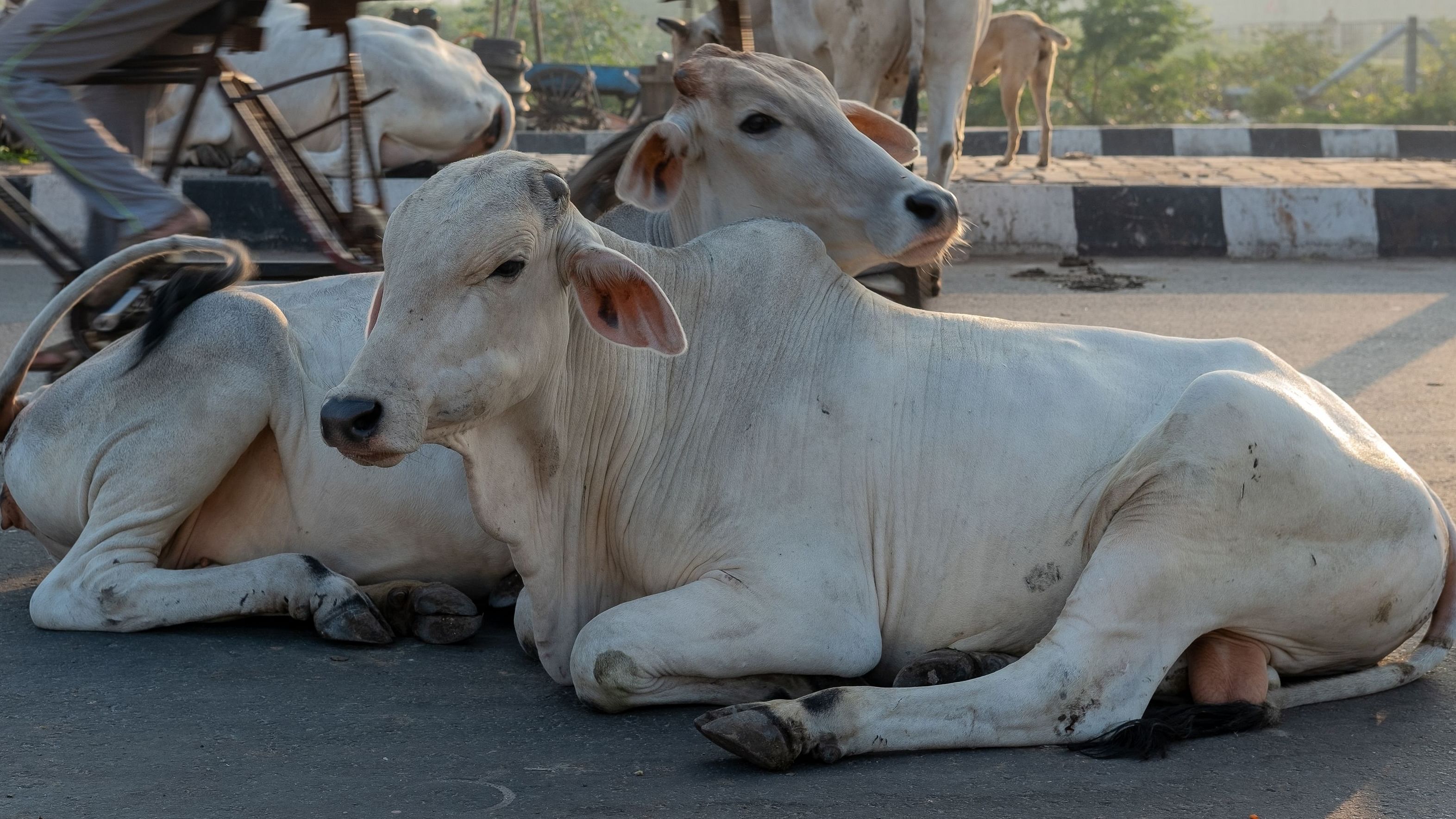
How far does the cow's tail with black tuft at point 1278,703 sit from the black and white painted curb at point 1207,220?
20.4 ft

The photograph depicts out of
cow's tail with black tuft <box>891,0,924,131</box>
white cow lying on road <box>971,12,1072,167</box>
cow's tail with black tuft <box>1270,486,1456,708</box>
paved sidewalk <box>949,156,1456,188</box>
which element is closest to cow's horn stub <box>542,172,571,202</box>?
cow's tail with black tuft <box>1270,486,1456,708</box>

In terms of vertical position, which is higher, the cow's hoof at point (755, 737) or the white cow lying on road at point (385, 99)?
the white cow lying on road at point (385, 99)

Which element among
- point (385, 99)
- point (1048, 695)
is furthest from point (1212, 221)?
point (1048, 695)

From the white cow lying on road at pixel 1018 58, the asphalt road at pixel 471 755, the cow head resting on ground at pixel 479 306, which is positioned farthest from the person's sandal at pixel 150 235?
the white cow lying on road at pixel 1018 58

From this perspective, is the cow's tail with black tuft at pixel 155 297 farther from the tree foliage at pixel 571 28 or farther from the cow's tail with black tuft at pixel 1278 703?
the tree foliage at pixel 571 28

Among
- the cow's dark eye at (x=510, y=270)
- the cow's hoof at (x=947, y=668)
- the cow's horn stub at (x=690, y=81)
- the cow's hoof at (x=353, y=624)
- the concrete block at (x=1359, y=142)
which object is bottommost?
the cow's hoof at (x=947, y=668)

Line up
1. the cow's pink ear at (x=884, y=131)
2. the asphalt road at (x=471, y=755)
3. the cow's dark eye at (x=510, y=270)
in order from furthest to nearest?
the cow's pink ear at (x=884, y=131) < the cow's dark eye at (x=510, y=270) < the asphalt road at (x=471, y=755)

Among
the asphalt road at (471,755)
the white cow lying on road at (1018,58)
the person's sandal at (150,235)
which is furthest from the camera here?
the white cow lying on road at (1018,58)

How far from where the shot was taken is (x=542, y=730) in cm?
276

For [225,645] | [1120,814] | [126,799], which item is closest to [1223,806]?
[1120,814]

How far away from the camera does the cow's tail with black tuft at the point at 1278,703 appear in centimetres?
262

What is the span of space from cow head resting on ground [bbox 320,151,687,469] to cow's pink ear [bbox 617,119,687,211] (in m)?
0.78

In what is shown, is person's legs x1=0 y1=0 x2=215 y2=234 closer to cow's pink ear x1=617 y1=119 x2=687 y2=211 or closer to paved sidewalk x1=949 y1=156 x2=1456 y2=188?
cow's pink ear x1=617 y1=119 x2=687 y2=211

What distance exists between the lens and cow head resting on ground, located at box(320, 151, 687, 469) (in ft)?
8.29
